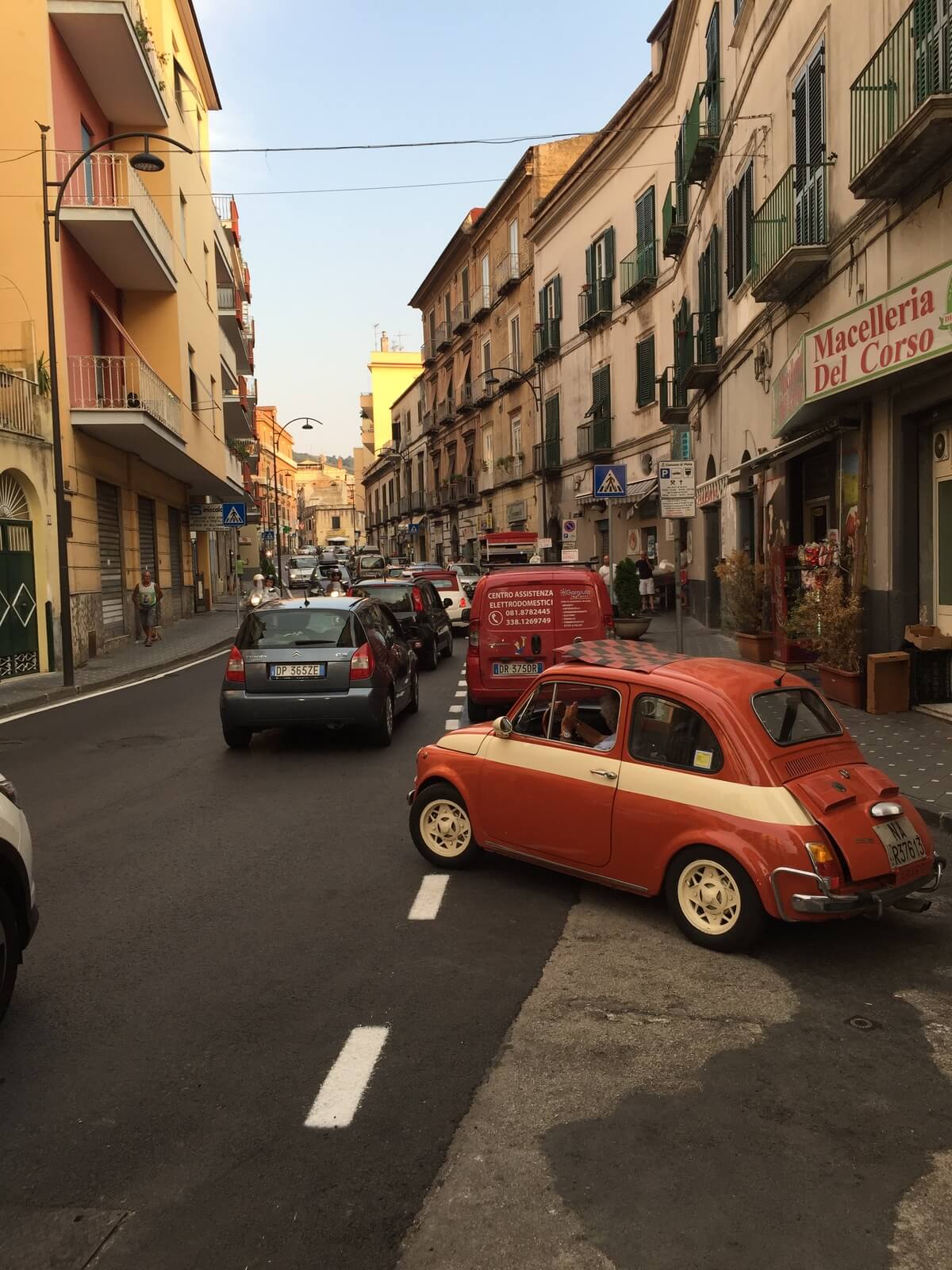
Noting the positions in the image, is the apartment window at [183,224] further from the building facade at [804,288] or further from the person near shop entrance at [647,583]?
the person near shop entrance at [647,583]

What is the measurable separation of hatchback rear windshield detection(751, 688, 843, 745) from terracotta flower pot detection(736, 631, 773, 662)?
9.66 m

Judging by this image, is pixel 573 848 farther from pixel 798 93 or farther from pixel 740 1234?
pixel 798 93

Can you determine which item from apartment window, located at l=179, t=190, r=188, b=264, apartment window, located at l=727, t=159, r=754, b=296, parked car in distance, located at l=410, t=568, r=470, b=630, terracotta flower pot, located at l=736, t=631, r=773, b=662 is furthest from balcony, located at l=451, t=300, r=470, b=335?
terracotta flower pot, located at l=736, t=631, r=773, b=662

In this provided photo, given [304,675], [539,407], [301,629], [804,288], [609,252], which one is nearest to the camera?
[304,675]

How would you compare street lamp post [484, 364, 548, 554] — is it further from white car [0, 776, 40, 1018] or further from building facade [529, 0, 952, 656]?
white car [0, 776, 40, 1018]

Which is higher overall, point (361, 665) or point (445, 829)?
point (361, 665)

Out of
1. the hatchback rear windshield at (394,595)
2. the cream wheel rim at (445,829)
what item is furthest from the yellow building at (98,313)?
the cream wheel rim at (445,829)

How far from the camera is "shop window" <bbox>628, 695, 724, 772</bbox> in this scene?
5.11m

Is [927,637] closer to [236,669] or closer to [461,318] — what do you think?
[236,669]

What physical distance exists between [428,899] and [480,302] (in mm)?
45874

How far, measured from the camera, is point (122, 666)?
63.4 feet

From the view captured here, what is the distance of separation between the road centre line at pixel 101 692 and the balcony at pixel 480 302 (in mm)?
29714

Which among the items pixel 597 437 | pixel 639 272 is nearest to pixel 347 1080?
pixel 639 272

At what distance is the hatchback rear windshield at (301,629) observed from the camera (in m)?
10.4
